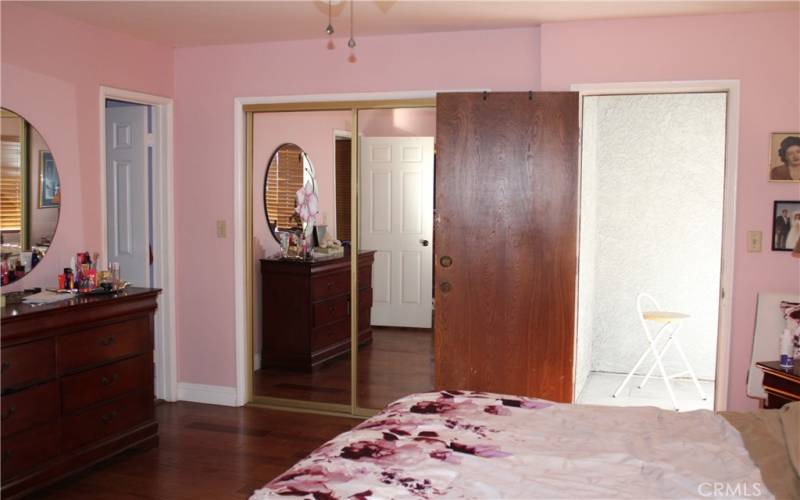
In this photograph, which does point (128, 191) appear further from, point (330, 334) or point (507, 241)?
point (507, 241)

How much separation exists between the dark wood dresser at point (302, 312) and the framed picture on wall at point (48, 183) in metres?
1.49

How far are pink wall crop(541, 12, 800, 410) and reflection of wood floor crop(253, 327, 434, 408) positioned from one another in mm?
1907

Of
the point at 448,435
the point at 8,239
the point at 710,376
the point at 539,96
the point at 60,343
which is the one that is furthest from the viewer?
the point at 710,376

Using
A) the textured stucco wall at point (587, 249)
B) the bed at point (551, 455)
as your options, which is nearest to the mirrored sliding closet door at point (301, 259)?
the textured stucco wall at point (587, 249)

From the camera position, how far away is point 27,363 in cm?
315

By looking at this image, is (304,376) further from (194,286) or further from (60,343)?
(60,343)

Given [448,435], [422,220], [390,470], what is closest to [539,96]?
[422,220]

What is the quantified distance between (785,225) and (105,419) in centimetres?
368

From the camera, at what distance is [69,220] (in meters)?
4.01

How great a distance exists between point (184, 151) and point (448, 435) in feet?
→ 11.1

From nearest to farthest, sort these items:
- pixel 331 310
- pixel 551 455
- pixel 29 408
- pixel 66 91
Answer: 1. pixel 551 455
2. pixel 29 408
3. pixel 66 91
4. pixel 331 310

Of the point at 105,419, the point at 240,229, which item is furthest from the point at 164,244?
the point at 105,419

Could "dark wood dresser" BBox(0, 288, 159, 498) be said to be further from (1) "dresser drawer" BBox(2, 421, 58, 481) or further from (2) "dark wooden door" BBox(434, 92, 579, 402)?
(2) "dark wooden door" BBox(434, 92, 579, 402)

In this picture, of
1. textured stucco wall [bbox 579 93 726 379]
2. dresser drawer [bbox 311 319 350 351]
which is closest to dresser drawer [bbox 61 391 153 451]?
dresser drawer [bbox 311 319 350 351]
